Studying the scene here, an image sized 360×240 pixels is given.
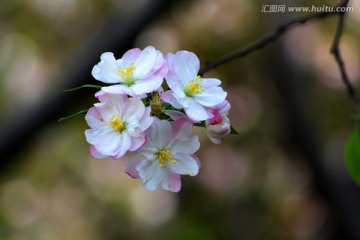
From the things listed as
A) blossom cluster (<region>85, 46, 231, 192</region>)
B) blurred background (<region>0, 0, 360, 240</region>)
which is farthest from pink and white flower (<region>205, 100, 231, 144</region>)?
blurred background (<region>0, 0, 360, 240</region>)

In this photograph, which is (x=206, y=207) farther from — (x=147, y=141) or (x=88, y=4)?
(x=147, y=141)

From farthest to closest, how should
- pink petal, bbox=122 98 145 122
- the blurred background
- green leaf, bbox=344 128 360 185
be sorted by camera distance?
the blurred background
green leaf, bbox=344 128 360 185
pink petal, bbox=122 98 145 122

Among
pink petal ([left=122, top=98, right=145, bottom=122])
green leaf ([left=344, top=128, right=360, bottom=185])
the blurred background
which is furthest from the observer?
the blurred background

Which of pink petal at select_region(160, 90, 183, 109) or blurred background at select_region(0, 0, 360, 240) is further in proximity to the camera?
blurred background at select_region(0, 0, 360, 240)

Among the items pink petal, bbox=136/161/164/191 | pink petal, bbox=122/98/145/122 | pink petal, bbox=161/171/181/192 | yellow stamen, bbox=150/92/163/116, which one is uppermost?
pink petal, bbox=122/98/145/122

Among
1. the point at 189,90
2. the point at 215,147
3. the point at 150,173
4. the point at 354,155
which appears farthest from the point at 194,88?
the point at 215,147

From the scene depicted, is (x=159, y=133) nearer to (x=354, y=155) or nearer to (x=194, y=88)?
(x=194, y=88)

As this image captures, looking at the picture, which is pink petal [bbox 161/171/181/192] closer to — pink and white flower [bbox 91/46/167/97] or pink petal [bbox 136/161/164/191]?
pink petal [bbox 136/161/164/191]

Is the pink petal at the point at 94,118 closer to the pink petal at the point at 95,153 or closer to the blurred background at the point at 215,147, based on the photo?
the pink petal at the point at 95,153
